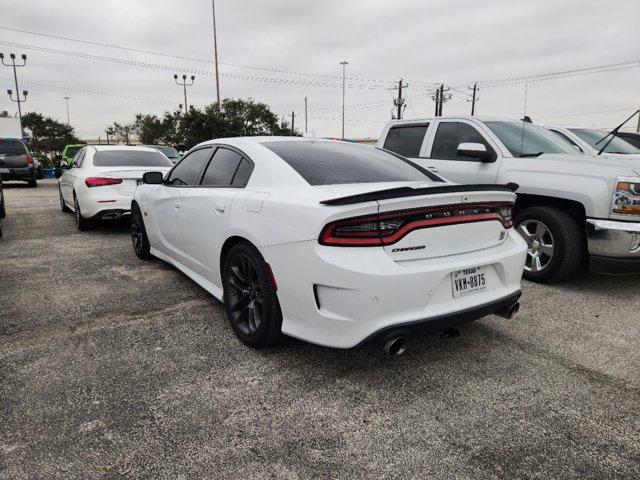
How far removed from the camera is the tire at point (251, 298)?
285 centimetres

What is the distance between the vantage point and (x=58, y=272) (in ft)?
16.5

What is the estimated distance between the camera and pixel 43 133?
67.9 metres

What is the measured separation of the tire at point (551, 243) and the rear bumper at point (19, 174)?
57.0 ft

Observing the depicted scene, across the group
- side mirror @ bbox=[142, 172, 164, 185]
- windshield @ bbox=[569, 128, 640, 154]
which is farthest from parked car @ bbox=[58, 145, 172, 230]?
windshield @ bbox=[569, 128, 640, 154]

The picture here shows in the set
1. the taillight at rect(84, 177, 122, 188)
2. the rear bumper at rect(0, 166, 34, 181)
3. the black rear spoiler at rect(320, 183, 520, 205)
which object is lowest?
the rear bumper at rect(0, 166, 34, 181)

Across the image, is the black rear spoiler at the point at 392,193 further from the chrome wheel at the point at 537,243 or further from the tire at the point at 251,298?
the chrome wheel at the point at 537,243

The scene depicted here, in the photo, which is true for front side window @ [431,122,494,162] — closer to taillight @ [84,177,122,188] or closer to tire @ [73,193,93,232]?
taillight @ [84,177,122,188]

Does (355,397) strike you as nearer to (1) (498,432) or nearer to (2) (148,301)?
(1) (498,432)

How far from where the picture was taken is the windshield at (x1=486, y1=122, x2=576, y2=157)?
17.2 feet

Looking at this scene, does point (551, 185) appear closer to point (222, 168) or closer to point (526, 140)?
point (526, 140)

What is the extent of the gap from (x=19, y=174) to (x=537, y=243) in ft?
58.1

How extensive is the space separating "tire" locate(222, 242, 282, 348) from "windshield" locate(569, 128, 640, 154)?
7.49 metres

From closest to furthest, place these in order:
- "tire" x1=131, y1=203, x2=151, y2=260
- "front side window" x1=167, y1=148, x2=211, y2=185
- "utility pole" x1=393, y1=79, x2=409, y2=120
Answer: "front side window" x1=167, y1=148, x2=211, y2=185 → "tire" x1=131, y1=203, x2=151, y2=260 → "utility pole" x1=393, y1=79, x2=409, y2=120

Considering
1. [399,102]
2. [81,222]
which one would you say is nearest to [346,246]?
[81,222]
